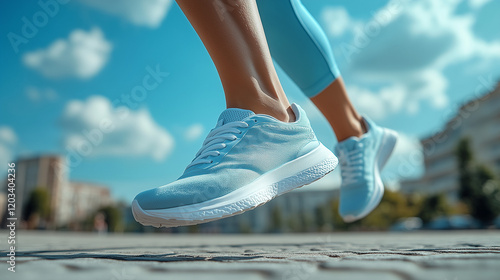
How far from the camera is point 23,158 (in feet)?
158

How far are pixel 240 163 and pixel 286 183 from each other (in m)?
0.14

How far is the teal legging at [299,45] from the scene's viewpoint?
1395mm

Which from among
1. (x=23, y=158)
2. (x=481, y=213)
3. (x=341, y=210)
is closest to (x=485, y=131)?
(x=481, y=213)

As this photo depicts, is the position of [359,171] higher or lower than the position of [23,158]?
lower

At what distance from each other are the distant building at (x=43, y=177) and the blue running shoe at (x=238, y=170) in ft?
167

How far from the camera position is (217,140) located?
0.99 m

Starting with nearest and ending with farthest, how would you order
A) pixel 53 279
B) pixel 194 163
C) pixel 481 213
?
pixel 53 279
pixel 194 163
pixel 481 213

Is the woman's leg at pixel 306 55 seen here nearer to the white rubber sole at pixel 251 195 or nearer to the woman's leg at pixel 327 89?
the woman's leg at pixel 327 89

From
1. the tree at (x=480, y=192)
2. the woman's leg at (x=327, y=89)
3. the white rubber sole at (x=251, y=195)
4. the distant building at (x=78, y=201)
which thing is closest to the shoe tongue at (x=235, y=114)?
the white rubber sole at (x=251, y=195)

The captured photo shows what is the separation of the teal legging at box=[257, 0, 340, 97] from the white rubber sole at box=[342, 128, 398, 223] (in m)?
0.45

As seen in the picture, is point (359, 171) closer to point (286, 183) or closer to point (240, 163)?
point (286, 183)

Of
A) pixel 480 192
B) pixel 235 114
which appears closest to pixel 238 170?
pixel 235 114

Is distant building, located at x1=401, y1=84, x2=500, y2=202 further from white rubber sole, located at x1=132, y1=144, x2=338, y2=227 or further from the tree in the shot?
white rubber sole, located at x1=132, y1=144, x2=338, y2=227

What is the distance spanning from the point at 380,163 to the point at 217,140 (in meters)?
1.02
